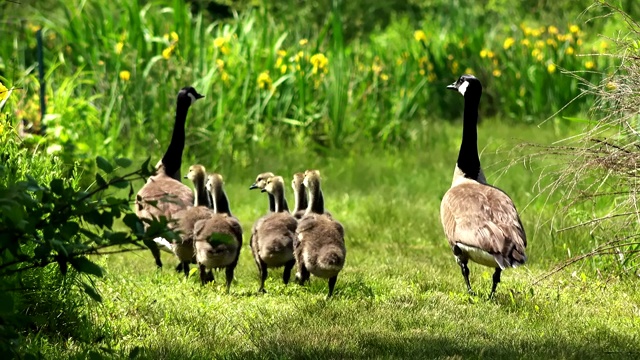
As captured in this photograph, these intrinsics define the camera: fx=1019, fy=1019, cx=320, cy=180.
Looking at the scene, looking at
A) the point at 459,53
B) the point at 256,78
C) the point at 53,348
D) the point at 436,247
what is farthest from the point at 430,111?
the point at 53,348

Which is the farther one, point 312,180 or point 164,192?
point 164,192

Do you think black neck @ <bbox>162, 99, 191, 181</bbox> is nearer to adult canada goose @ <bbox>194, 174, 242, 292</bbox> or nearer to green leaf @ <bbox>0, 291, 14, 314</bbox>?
adult canada goose @ <bbox>194, 174, 242, 292</bbox>

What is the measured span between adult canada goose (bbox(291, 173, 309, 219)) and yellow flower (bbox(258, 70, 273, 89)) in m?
5.13

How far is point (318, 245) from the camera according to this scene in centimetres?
748

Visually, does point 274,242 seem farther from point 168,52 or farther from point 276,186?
point 168,52

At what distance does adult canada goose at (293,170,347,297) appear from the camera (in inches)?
288

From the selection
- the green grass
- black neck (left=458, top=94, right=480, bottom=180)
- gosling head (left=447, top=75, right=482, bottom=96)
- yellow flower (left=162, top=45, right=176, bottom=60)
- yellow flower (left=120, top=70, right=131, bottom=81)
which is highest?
yellow flower (left=162, top=45, right=176, bottom=60)

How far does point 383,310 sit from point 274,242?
1.26 metres

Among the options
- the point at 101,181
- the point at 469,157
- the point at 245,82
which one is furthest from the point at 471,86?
the point at 245,82

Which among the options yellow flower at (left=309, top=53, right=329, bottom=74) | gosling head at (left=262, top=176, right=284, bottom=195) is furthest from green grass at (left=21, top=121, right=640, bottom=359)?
yellow flower at (left=309, top=53, right=329, bottom=74)

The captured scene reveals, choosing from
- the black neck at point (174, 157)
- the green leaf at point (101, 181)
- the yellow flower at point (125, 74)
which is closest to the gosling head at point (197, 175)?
the black neck at point (174, 157)

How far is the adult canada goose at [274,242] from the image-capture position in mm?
7805

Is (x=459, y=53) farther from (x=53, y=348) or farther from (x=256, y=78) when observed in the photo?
(x=53, y=348)

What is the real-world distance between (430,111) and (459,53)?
46.9 inches
